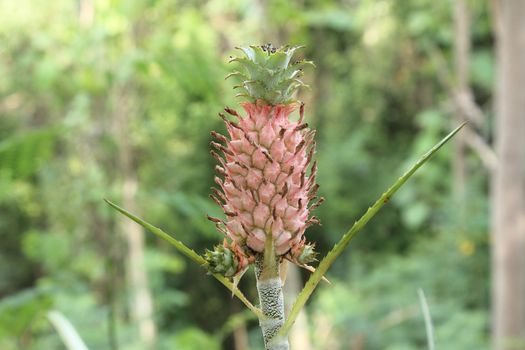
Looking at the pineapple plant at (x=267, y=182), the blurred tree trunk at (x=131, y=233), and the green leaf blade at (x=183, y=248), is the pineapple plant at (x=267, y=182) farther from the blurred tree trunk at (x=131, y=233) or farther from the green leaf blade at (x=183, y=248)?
the blurred tree trunk at (x=131, y=233)

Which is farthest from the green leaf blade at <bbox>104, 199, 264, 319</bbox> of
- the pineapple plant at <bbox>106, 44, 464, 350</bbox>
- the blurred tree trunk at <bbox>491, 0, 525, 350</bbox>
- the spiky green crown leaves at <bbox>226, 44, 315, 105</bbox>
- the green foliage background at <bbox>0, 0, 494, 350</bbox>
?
the blurred tree trunk at <bbox>491, 0, 525, 350</bbox>

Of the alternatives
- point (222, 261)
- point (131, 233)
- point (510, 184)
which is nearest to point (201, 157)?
point (131, 233)

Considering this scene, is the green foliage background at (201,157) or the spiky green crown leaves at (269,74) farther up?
the green foliage background at (201,157)

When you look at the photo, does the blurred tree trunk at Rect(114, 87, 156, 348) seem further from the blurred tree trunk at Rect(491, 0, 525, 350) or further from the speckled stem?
the speckled stem

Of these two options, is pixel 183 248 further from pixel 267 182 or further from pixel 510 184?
pixel 510 184

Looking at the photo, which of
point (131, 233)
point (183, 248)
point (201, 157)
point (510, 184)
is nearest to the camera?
point (183, 248)

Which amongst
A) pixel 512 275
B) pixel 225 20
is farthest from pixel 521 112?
pixel 225 20

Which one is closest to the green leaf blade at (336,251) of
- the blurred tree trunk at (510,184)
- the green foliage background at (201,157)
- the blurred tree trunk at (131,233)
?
the green foliage background at (201,157)
